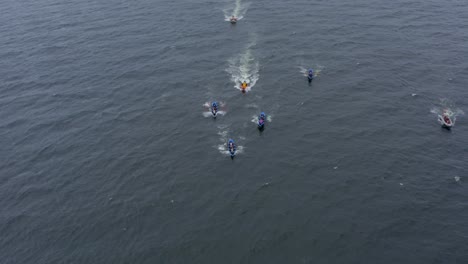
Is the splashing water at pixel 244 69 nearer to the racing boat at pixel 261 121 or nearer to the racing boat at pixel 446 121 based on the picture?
the racing boat at pixel 261 121

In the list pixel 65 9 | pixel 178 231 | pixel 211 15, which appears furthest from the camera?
pixel 65 9

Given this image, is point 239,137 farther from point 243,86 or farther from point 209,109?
point 243,86

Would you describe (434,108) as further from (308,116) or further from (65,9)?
(65,9)

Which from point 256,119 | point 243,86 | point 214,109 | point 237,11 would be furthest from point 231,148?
point 237,11

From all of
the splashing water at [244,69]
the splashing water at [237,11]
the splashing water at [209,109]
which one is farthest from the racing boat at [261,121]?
the splashing water at [237,11]

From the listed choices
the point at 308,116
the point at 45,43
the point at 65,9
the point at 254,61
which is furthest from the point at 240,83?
the point at 65,9
